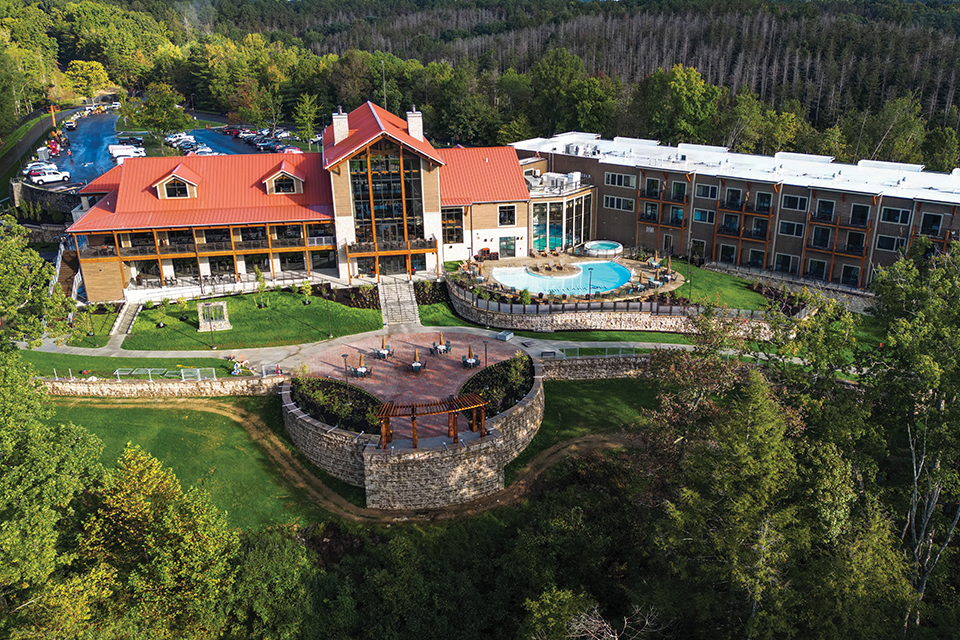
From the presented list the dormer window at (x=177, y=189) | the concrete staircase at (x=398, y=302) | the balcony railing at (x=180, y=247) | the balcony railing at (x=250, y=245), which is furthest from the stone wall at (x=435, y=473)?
the dormer window at (x=177, y=189)

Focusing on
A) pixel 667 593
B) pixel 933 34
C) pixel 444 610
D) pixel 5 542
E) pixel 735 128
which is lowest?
pixel 444 610

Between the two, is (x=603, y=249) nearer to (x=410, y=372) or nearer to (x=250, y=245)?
(x=410, y=372)

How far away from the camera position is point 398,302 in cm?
5362

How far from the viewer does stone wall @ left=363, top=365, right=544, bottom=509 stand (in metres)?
35.7

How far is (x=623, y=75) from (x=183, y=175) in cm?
10788

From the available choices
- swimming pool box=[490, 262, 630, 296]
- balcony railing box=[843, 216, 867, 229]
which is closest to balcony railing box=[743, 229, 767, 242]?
balcony railing box=[843, 216, 867, 229]

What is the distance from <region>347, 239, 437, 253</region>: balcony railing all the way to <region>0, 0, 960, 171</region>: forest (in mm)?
44150

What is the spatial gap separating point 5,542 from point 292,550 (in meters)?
12.5

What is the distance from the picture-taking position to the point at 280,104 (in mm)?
124125

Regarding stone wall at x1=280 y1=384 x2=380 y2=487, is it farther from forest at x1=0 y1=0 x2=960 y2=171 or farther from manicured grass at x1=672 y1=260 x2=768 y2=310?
forest at x1=0 y1=0 x2=960 y2=171

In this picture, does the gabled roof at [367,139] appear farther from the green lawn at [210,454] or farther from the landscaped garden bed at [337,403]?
→ the green lawn at [210,454]

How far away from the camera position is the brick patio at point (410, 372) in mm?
39281

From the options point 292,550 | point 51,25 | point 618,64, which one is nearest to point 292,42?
point 51,25

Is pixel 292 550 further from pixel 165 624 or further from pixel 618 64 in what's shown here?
pixel 618 64
